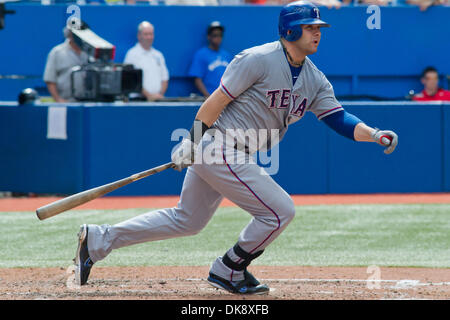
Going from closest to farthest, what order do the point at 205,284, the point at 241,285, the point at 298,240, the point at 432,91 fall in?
the point at 241,285
the point at 205,284
the point at 298,240
the point at 432,91

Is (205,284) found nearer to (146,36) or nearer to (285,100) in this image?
(285,100)

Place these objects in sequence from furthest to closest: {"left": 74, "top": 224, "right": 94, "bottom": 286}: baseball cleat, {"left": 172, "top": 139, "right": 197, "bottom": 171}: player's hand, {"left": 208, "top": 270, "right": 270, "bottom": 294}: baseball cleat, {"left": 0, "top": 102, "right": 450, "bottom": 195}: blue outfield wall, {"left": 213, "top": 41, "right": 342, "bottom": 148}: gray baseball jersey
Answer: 1. {"left": 0, "top": 102, "right": 450, "bottom": 195}: blue outfield wall
2. {"left": 74, "top": 224, "right": 94, "bottom": 286}: baseball cleat
3. {"left": 208, "top": 270, "right": 270, "bottom": 294}: baseball cleat
4. {"left": 172, "top": 139, "right": 197, "bottom": 171}: player's hand
5. {"left": 213, "top": 41, "right": 342, "bottom": 148}: gray baseball jersey

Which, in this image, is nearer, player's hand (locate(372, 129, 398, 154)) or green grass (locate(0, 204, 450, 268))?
player's hand (locate(372, 129, 398, 154))

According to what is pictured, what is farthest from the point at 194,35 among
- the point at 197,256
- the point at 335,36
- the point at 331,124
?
the point at 331,124

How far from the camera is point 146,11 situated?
12859mm

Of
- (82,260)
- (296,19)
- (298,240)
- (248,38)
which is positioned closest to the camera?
(296,19)

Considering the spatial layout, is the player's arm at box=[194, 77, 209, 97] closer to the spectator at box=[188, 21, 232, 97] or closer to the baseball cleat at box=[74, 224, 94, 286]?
the spectator at box=[188, 21, 232, 97]

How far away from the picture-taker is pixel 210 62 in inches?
489

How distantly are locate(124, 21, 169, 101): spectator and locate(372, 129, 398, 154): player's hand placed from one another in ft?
22.5

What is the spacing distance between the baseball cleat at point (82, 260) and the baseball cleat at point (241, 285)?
0.85m

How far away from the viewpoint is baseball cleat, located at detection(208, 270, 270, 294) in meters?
5.38

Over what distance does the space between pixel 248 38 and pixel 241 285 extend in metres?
8.27

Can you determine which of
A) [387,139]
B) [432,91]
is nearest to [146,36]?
[432,91]

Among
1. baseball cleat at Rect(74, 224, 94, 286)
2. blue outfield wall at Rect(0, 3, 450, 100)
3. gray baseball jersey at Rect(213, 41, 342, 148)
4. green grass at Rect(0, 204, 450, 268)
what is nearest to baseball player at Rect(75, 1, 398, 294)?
gray baseball jersey at Rect(213, 41, 342, 148)
